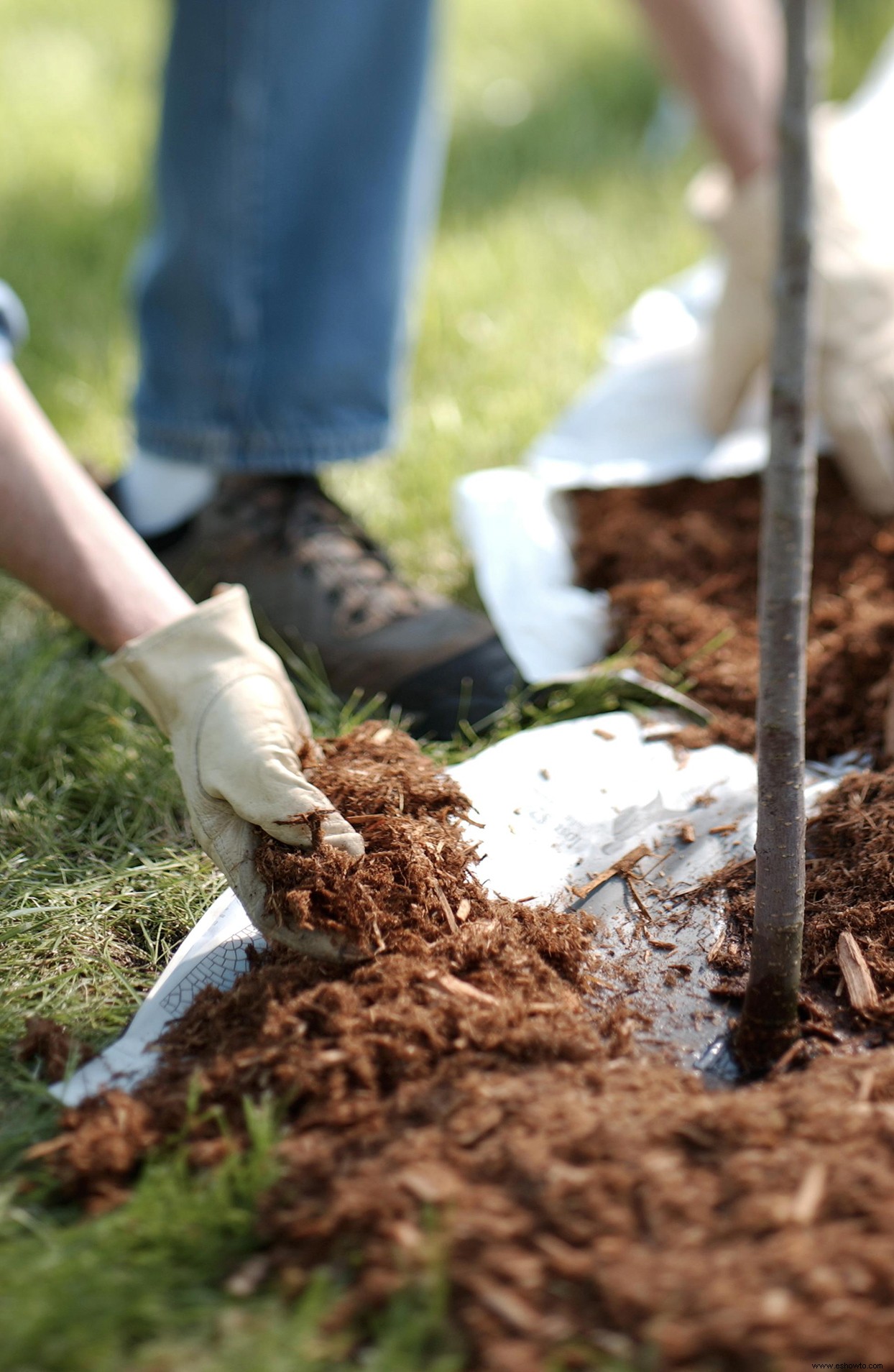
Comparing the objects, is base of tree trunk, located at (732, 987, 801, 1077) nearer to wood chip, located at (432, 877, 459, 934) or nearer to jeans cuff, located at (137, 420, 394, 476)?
wood chip, located at (432, 877, 459, 934)

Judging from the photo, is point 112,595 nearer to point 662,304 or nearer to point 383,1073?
point 383,1073

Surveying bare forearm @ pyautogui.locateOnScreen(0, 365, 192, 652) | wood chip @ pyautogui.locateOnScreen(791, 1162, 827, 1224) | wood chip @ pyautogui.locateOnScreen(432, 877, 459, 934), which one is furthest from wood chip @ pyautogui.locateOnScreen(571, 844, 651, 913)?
bare forearm @ pyautogui.locateOnScreen(0, 365, 192, 652)

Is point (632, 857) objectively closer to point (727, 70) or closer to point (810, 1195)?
point (810, 1195)

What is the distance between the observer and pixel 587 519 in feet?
7.32

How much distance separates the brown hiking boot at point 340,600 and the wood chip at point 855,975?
2.29 ft

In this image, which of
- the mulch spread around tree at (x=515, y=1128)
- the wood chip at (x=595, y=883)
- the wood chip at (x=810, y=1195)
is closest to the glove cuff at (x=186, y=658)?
the mulch spread around tree at (x=515, y=1128)

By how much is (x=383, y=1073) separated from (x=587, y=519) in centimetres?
139

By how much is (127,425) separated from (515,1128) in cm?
207

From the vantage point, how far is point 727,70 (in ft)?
7.24

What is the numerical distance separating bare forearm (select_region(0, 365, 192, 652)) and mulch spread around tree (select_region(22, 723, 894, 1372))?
323mm

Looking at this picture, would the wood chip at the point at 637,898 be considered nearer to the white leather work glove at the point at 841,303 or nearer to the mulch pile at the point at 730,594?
the mulch pile at the point at 730,594

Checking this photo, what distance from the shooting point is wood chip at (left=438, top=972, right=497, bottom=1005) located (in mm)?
1140

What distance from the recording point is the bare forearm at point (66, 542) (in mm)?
1408

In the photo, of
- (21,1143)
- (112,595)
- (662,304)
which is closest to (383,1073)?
(21,1143)
